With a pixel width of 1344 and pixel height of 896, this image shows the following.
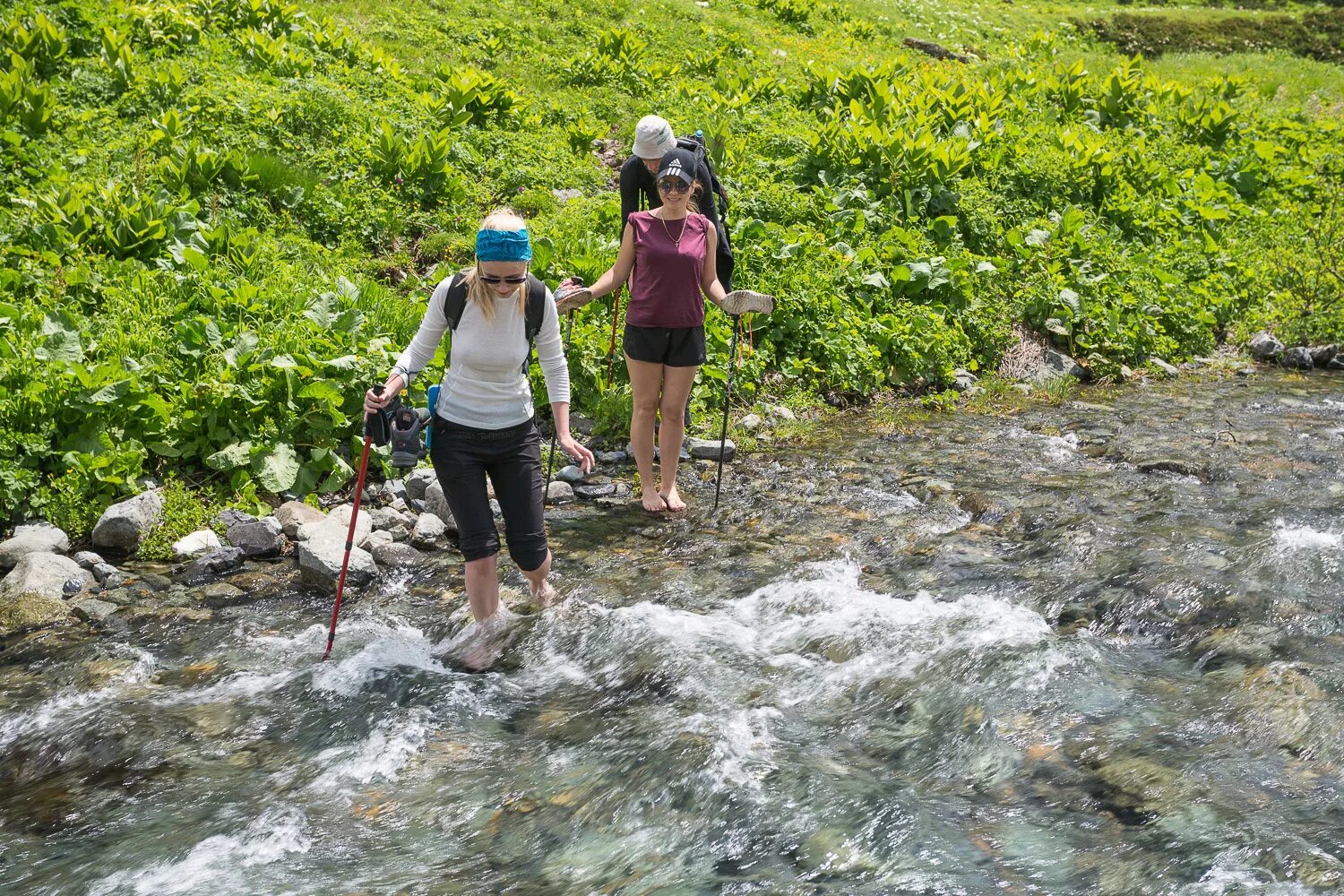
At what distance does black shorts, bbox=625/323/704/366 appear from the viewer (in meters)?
7.54

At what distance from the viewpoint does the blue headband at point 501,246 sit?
4969 millimetres

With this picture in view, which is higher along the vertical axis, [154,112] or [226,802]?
[154,112]

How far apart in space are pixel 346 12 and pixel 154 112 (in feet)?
24.1

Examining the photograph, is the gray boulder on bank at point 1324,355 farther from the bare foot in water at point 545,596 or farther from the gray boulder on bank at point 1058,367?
the bare foot in water at point 545,596

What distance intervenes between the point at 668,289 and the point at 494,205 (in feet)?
20.9

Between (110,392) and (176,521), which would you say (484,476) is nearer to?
(176,521)

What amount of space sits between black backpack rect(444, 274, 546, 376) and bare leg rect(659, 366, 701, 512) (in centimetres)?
238

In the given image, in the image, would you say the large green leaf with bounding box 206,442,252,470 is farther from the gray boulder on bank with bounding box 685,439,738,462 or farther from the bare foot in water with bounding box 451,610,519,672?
the gray boulder on bank with bounding box 685,439,738,462

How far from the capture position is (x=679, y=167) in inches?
268

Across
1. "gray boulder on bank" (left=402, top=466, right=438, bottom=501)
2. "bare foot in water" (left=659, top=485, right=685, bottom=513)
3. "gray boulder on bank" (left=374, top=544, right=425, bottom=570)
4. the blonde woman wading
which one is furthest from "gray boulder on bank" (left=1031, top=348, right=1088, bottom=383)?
the blonde woman wading

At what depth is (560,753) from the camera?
4.89 meters

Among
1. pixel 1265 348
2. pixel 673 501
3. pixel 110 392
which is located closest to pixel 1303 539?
pixel 673 501

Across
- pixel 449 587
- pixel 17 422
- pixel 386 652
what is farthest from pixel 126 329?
pixel 386 652

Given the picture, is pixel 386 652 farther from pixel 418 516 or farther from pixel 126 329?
pixel 126 329
